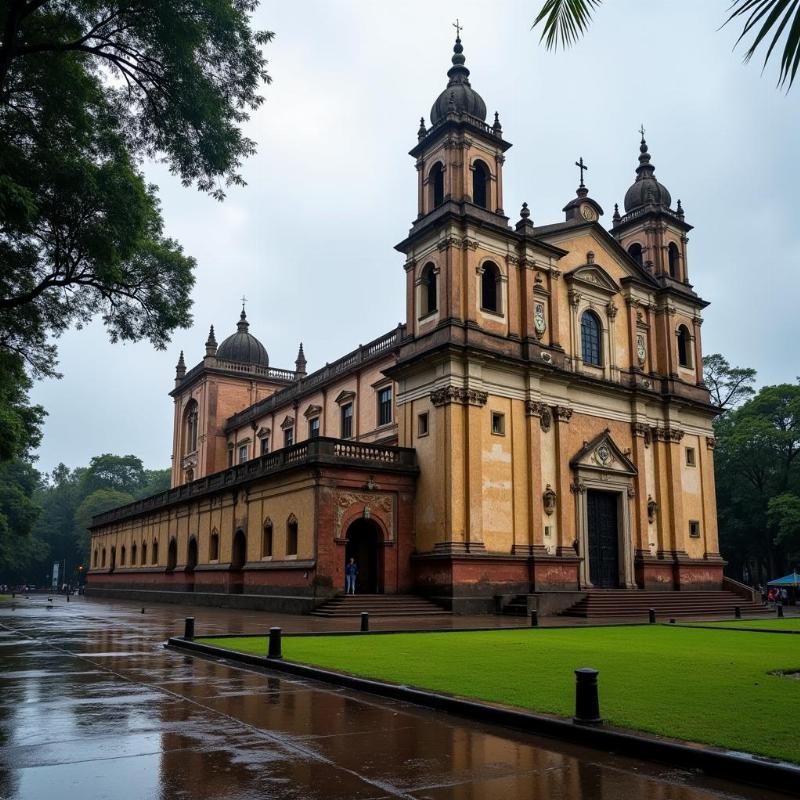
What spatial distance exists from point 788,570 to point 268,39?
57.6 meters

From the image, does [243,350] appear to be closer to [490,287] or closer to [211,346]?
[211,346]

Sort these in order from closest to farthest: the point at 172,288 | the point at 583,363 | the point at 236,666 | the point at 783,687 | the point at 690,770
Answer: the point at 690,770 < the point at 783,687 < the point at 236,666 < the point at 172,288 < the point at 583,363

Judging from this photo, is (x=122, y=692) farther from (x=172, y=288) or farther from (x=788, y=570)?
(x=788, y=570)

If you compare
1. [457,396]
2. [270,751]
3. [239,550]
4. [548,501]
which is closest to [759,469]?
[548,501]

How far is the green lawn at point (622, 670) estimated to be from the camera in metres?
7.73

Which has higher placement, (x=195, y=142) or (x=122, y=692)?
(x=195, y=142)

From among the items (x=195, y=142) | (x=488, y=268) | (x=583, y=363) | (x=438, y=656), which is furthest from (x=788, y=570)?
(x=195, y=142)

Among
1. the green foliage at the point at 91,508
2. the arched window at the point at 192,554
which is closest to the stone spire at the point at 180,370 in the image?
the arched window at the point at 192,554

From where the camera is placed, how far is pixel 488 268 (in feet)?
104

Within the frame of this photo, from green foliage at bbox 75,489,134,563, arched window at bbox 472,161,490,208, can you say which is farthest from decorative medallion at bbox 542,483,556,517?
green foliage at bbox 75,489,134,563

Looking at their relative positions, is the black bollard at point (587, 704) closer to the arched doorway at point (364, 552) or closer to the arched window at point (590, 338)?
the arched doorway at point (364, 552)

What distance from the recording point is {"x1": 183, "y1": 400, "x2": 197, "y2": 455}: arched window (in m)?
55.5

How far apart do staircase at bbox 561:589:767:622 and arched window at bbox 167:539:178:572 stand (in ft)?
77.3

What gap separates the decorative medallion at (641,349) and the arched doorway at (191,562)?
24150mm
